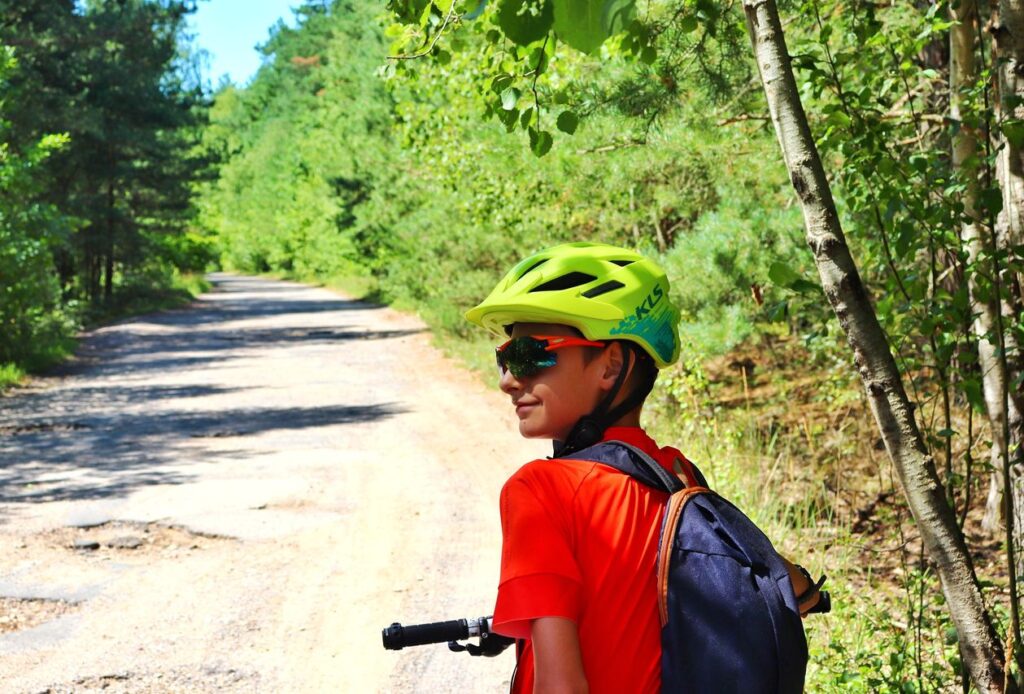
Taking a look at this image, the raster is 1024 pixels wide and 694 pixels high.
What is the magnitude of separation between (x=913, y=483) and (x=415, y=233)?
19829 millimetres

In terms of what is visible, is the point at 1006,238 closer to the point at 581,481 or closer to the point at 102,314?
the point at 581,481

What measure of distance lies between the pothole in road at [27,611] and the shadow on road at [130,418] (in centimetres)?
259

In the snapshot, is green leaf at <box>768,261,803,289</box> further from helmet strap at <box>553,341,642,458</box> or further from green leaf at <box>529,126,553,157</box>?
helmet strap at <box>553,341,642,458</box>

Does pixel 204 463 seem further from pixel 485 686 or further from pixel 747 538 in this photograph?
pixel 747 538

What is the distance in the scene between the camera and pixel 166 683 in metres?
5.29

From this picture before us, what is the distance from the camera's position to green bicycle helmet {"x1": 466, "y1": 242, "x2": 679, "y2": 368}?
197 centimetres

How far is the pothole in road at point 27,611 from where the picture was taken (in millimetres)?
6098

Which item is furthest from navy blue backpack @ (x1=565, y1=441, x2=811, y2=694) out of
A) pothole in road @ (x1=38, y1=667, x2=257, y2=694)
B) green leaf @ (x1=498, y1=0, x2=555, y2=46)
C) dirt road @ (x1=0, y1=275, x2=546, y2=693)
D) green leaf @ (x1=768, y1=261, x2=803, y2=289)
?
pothole in road @ (x1=38, y1=667, x2=257, y2=694)

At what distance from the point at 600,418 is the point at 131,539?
6.53 metres

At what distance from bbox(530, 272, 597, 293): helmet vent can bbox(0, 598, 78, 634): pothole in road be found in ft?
16.4

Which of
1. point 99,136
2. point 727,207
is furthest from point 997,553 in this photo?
point 99,136

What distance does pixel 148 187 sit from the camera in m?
36.1

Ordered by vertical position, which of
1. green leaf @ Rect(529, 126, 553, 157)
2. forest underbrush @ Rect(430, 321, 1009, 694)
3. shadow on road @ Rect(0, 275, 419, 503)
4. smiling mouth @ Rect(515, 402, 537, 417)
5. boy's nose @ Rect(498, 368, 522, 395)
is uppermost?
green leaf @ Rect(529, 126, 553, 157)

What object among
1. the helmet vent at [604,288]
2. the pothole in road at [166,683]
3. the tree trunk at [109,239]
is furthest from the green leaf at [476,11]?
the tree trunk at [109,239]
